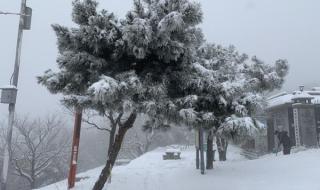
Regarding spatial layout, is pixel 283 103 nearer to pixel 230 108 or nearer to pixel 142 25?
pixel 230 108

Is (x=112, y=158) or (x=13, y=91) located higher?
(x=13, y=91)

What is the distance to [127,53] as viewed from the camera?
390 inches

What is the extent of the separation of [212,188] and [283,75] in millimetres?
8052

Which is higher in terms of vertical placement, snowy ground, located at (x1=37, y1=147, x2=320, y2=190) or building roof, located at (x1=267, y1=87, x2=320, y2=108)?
building roof, located at (x1=267, y1=87, x2=320, y2=108)

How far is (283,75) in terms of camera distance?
17.5 m

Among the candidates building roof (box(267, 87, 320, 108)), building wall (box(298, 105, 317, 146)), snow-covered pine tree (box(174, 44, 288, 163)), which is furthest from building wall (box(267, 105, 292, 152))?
snow-covered pine tree (box(174, 44, 288, 163))

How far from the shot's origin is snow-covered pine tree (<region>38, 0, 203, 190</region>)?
9.14m

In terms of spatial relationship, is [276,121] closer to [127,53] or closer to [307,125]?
[307,125]

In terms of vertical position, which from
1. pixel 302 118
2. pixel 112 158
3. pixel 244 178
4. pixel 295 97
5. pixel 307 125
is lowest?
pixel 244 178

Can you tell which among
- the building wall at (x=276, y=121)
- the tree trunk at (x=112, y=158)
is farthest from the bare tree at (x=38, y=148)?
the tree trunk at (x=112, y=158)

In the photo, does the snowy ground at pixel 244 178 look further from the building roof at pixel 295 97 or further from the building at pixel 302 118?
the building roof at pixel 295 97

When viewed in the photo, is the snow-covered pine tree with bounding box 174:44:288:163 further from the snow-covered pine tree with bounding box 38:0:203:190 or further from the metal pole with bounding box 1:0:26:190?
the metal pole with bounding box 1:0:26:190

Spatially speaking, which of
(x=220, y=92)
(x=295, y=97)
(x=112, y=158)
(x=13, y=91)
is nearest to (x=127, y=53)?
(x=13, y=91)

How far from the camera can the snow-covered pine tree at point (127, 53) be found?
9141 millimetres
